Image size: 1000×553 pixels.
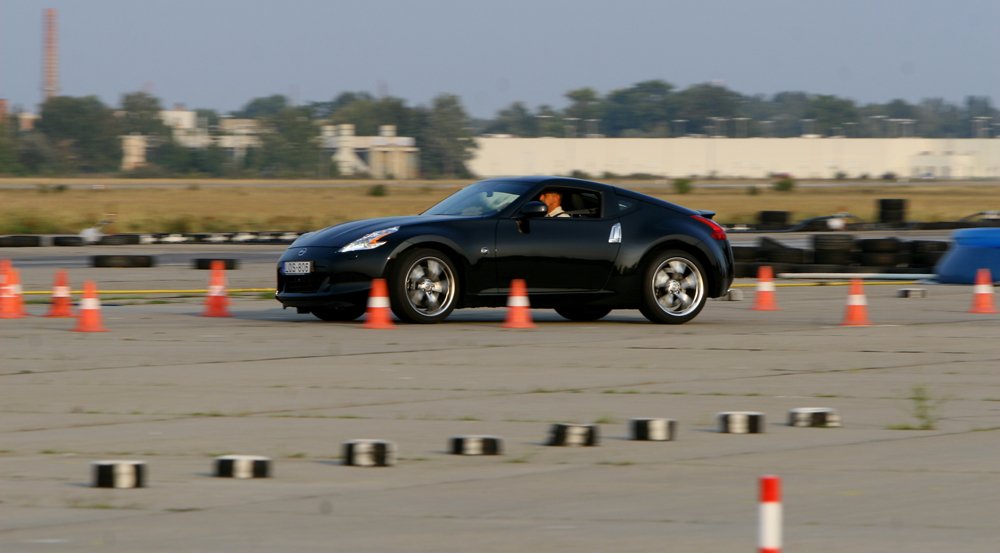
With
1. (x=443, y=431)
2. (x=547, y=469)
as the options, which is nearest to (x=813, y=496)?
(x=547, y=469)

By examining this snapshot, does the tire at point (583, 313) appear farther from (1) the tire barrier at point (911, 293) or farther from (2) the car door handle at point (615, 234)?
(1) the tire barrier at point (911, 293)

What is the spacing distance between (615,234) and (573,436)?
22.4 feet

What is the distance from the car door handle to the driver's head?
58 centimetres

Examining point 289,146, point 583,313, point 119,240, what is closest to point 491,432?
point 583,313

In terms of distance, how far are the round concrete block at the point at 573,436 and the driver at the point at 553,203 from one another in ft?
22.4

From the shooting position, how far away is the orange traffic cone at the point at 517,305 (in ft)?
46.4

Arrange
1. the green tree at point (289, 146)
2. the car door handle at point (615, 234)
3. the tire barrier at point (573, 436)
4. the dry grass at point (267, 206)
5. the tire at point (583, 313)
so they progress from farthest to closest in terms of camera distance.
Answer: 1. the green tree at point (289, 146)
2. the dry grass at point (267, 206)
3. the tire at point (583, 313)
4. the car door handle at point (615, 234)
5. the tire barrier at point (573, 436)

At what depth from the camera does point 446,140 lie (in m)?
162

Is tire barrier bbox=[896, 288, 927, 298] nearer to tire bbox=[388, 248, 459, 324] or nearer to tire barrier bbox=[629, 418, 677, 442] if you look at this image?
tire bbox=[388, 248, 459, 324]

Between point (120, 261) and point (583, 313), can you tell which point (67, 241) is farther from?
point (583, 313)

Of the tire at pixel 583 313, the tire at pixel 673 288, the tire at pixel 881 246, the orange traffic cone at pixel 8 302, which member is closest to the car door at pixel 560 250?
the tire at pixel 673 288

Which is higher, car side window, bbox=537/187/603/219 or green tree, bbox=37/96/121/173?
green tree, bbox=37/96/121/173

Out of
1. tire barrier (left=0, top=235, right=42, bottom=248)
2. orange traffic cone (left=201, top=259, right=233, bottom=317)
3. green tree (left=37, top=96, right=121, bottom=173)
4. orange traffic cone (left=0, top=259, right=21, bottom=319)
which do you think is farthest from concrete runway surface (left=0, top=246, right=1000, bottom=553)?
green tree (left=37, top=96, right=121, bottom=173)

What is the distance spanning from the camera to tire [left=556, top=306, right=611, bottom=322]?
1558cm
